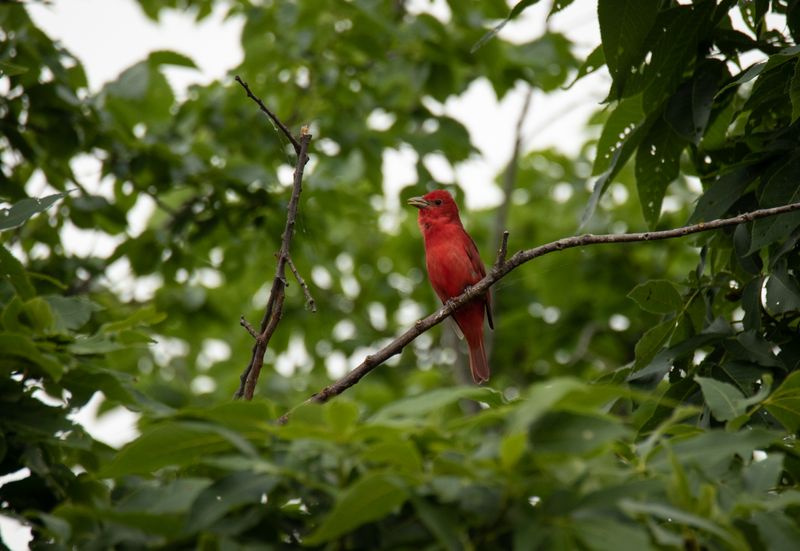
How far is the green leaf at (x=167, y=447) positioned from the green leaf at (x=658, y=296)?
1744 millimetres

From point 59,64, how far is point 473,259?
3.01m

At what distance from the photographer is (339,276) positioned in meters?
8.12

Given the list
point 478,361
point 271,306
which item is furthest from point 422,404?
point 478,361

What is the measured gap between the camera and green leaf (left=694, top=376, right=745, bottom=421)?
1988 millimetres

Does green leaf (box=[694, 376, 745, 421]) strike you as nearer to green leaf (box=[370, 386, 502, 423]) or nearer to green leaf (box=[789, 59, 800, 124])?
green leaf (box=[370, 386, 502, 423])

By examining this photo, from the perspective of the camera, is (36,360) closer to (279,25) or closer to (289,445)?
(289,445)

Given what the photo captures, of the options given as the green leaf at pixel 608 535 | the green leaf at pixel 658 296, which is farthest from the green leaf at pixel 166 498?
the green leaf at pixel 658 296

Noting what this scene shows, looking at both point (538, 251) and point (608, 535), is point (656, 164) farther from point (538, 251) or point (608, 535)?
point (608, 535)

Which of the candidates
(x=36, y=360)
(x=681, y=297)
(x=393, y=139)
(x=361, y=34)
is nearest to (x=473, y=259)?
(x=393, y=139)

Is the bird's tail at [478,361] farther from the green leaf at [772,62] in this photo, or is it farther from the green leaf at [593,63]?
the green leaf at [772,62]

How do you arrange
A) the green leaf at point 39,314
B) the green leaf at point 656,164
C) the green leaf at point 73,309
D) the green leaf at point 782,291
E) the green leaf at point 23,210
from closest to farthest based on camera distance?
1. the green leaf at point 39,314
2. the green leaf at point 23,210
3. the green leaf at point 73,309
4. the green leaf at point 782,291
5. the green leaf at point 656,164

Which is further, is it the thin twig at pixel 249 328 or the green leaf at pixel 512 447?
the thin twig at pixel 249 328

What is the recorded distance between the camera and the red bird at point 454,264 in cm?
651

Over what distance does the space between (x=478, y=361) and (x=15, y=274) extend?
14.9ft
